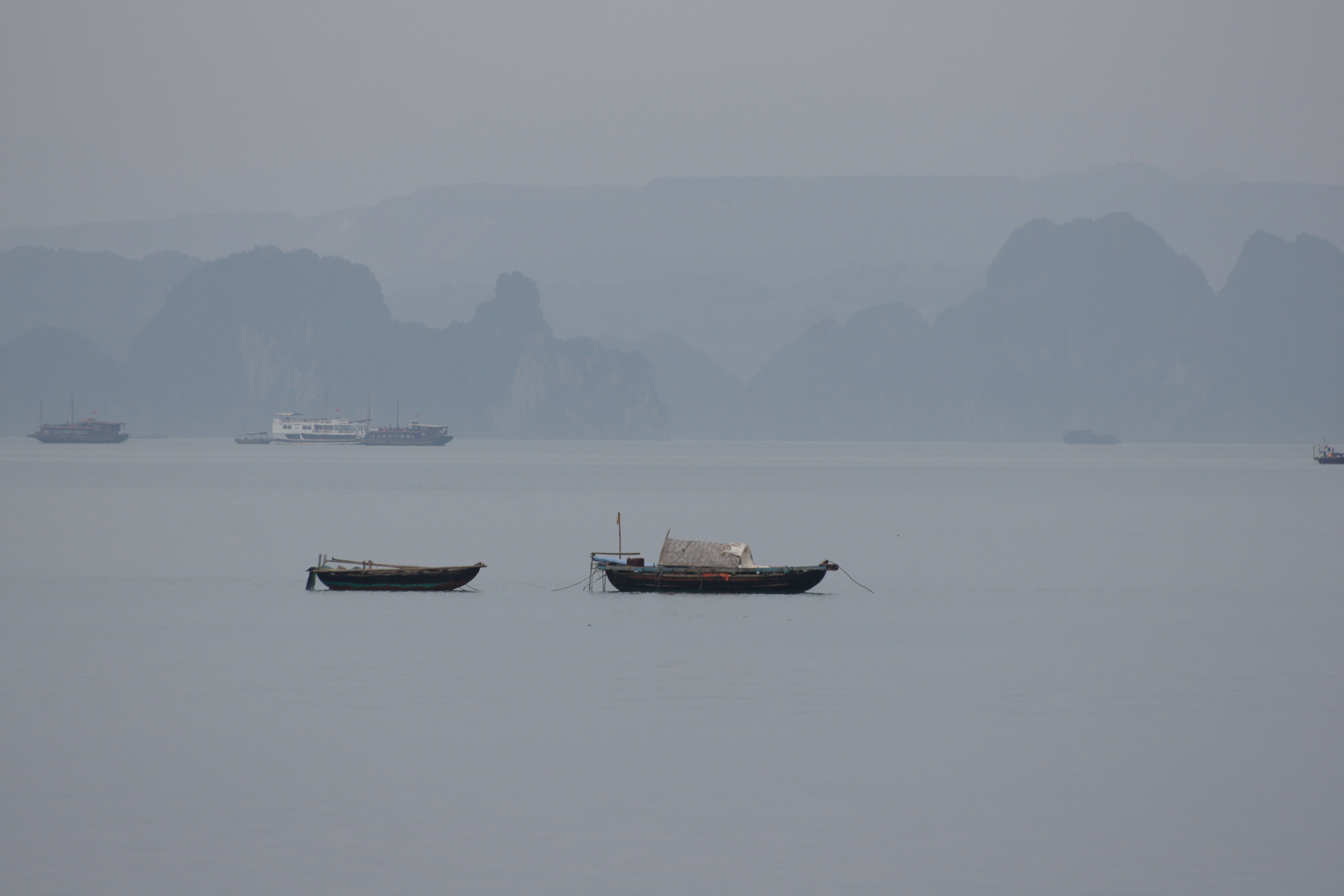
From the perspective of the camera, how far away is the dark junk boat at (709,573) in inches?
2677

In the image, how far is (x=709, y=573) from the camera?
67.5m

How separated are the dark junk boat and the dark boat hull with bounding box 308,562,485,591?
6.85 metres

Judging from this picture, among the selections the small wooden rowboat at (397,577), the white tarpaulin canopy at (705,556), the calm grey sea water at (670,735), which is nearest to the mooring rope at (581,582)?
the calm grey sea water at (670,735)

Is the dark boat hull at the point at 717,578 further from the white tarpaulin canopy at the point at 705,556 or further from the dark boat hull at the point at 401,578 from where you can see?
the dark boat hull at the point at 401,578

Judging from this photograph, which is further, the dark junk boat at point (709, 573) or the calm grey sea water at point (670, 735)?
the dark junk boat at point (709, 573)

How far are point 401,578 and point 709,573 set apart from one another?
1440 cm

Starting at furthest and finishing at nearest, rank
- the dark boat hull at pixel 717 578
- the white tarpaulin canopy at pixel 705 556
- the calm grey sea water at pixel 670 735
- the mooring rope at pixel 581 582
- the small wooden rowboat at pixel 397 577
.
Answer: the mooring rope at pixel 581 582, the small wooden rowboat at pixel 397 577, the white tarpaulin canopy at pixel 705 556, the dark boat hull at pixel 717 578, the calm grey sea water at pixel 670 735

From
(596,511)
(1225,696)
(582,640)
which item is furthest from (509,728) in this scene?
(596,511)

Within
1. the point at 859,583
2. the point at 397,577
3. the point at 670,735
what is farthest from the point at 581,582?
the point at 670,735

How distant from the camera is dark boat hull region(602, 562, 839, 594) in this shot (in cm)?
6788

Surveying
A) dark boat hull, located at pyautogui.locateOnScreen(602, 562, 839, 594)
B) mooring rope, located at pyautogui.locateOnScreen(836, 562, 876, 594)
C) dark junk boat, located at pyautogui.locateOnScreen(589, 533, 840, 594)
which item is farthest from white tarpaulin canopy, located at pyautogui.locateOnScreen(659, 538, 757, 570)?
mooring rope, located at pyautogui.locateOnScreen(836, 562, 876, 594)

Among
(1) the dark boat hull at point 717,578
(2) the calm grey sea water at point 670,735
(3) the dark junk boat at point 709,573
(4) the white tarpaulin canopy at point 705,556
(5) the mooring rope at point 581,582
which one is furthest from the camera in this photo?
(5) the mooring rope at point 581,582

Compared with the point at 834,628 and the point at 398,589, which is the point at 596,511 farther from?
the point at 834,628

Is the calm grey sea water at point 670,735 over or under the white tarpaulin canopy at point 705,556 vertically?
under
